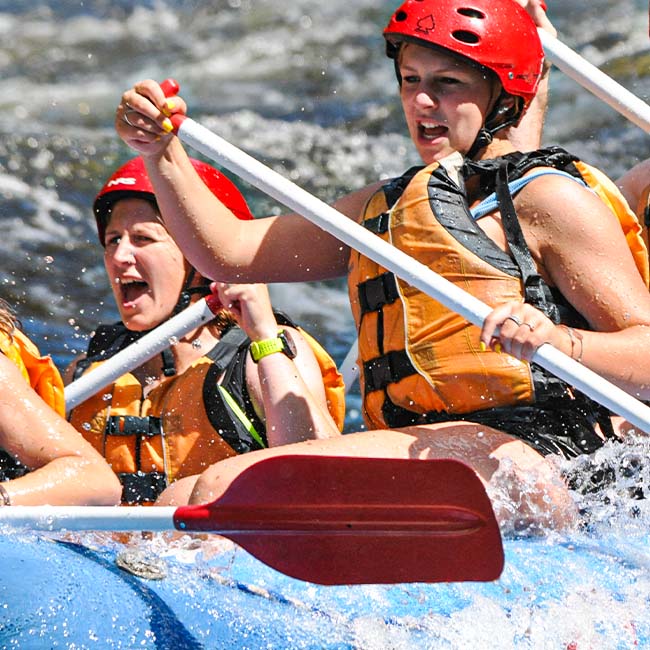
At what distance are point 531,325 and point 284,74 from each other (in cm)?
744

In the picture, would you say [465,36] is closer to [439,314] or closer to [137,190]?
[439,314]

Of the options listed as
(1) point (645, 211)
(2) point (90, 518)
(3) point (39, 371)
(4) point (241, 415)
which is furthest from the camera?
(1) point (645, 211)

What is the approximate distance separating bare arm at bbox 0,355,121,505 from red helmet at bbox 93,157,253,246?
4.18 ft

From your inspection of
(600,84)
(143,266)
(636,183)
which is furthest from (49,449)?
(636,183)

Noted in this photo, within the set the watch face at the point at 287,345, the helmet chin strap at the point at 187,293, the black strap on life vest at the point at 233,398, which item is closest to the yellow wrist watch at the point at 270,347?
the watch face at the point at 287,345

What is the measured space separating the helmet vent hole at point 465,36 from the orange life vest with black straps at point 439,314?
0.96 ft

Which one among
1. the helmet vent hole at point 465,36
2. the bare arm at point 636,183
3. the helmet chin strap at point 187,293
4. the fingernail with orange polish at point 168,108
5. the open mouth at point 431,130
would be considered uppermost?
the helmet vent hole at point 465,36

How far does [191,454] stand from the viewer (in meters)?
3.58

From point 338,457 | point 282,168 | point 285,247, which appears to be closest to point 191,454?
point 285,247

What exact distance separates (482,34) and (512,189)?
0.41 m

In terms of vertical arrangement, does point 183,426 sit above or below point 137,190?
below

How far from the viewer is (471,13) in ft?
9.80

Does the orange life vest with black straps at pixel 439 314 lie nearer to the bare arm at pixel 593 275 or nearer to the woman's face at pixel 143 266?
the bare arm at pixel 593 275

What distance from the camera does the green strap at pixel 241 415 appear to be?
11.8 feet
